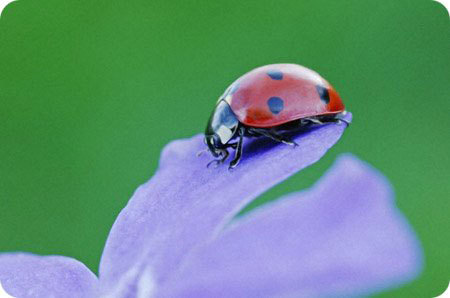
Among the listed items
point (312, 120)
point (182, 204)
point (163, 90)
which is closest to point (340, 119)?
point (312, 120)

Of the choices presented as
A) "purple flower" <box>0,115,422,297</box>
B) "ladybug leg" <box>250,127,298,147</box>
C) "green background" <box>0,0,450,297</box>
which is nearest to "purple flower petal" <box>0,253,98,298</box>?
"purple flower" <box>0,115,422,297</box>

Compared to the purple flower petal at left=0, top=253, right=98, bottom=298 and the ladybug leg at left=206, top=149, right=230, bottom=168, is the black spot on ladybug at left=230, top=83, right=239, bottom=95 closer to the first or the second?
the ladybug leg at left=206, top=149, right=230, bottom=168

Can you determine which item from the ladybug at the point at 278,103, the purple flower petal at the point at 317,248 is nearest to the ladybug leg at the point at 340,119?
the ladybug at the point at 278,103

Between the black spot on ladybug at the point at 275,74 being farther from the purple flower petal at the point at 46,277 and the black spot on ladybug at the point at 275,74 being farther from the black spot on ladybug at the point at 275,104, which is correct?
the purple flower petal at the point at 46,277

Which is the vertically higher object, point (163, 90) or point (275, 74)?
point (275, 74)

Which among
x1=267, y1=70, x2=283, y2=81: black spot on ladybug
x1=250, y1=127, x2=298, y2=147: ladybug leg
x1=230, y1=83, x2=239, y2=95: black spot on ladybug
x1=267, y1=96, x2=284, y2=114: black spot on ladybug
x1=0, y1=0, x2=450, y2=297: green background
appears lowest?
x1=0, y1=0, x2=450, y2=297: green background

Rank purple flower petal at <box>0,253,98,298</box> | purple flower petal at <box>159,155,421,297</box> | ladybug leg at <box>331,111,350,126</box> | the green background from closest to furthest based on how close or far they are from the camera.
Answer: purple flower petal at <box>159,155,421,297</box>
purple flower petal at <box>0,253,98,298</box>
ladybug leg at <box>331,111,350,126</box>
the green background

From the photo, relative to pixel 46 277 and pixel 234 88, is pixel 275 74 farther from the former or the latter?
pixel 46 277

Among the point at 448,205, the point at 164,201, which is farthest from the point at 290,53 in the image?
the point at 164,201
